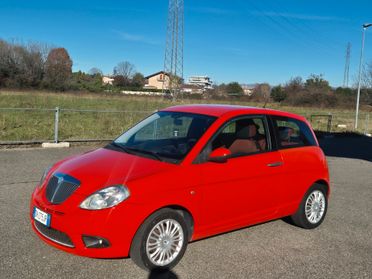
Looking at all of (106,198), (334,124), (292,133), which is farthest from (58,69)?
(106,198)

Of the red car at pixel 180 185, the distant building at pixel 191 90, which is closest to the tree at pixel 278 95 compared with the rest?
the distant building at pixel 191 90

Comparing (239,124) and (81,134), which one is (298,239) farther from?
(81,134)

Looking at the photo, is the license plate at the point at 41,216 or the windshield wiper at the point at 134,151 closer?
the license plate at the point at 41,216

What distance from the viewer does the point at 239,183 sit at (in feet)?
15.0

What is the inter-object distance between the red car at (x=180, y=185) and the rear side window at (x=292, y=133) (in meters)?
Answer: 0.02

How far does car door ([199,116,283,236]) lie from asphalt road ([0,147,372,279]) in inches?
12.9

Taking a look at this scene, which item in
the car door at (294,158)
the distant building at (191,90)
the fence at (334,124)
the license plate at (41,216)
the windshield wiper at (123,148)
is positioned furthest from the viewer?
the distant building at (191,90)

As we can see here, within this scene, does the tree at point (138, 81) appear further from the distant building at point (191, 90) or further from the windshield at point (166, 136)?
the windshield at point (166, 136)

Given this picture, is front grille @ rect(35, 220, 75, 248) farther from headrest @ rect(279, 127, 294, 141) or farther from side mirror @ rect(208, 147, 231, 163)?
headrest @ rect(279, 127, 294, 141)

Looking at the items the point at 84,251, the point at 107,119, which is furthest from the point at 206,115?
the point at 107,119

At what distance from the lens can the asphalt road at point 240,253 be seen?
3.91 m

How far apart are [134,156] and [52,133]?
9.52m

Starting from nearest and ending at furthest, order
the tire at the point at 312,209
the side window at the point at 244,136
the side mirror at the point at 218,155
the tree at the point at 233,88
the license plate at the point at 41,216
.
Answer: the license plate at the point at 41,216, the side mirror at the point at 218,155, the side window at the point at 244,136, the tire at the point at 312,209, the tree at the point at 233,88

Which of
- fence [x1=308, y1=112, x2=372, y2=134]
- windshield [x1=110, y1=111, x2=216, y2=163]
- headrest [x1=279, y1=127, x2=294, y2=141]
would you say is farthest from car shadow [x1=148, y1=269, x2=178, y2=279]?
fence [x1=308, y1=112, x2=372, y2=134]
